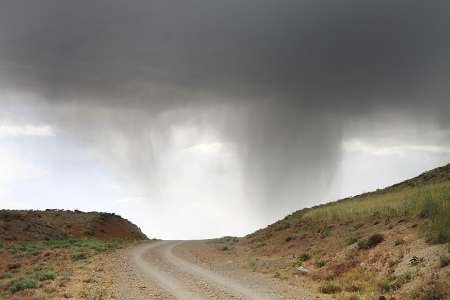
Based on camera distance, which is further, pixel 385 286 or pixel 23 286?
pixel 23 286

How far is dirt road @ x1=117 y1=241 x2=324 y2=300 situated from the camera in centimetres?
1684

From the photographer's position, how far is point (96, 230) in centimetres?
7544

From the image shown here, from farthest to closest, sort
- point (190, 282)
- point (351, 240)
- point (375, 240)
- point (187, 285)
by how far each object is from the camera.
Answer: point (351, 240) → point (375, 240) → point (190, 282) → point (187, 285)

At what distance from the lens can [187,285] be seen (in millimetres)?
19250

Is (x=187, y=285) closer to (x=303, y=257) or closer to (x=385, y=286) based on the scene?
(x=385, y=286)

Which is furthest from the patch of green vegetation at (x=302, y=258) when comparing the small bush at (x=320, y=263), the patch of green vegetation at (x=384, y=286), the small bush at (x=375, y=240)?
the patch of green vegetation at (x=384, y=286)

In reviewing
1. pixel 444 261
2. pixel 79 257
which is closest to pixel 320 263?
pixel 444 261

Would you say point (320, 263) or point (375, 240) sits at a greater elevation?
point (375, 240)

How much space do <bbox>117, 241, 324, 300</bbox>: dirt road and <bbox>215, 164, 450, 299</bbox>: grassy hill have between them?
A: 2.61 m

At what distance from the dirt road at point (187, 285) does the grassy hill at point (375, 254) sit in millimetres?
2613

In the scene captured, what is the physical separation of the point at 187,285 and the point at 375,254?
30.6 feet

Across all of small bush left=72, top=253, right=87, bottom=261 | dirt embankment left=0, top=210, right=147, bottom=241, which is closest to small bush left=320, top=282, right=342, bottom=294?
small bush left=72, top=253, right=87, bottom=261

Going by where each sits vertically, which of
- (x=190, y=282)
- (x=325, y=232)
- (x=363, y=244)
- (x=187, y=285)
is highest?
(x=325, y=232)

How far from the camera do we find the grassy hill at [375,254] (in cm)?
1623
